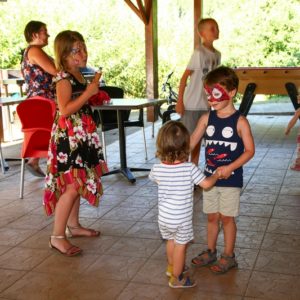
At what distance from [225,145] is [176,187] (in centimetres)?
41

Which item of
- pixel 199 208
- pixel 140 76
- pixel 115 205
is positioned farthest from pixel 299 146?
pixel 140 76

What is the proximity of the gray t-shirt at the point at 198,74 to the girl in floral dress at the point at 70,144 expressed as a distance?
1.32 metres

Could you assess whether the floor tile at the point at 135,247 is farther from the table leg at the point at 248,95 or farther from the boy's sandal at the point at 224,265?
the table leg at the point at 248,95

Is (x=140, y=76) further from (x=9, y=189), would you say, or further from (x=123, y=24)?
(x=9, y=189)

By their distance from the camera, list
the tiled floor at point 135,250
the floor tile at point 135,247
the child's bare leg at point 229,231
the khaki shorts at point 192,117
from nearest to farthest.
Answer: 1. the tiled floor at point 135,250
2. the child's bare leg at point 229,231
3. the floor tile at point 135,247
4. the khaki shorts at point 192,117

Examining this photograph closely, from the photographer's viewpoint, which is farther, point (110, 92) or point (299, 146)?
point (110, 92)

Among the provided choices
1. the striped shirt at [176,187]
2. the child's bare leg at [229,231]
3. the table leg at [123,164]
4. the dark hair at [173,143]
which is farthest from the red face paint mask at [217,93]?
the table leg at [123,164]

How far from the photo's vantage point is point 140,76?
1372 centimetres

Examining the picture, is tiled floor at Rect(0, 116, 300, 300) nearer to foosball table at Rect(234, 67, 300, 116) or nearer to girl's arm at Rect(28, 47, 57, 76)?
girl's arm at Rect(28, 47, 57, 76)

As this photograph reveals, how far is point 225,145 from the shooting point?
8.98 feet

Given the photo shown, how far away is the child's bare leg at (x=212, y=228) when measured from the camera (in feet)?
9.58

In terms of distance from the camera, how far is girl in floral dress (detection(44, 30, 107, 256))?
121 inches

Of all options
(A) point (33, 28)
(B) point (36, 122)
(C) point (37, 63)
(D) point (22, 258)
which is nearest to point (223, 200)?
(D) point (22, 258)

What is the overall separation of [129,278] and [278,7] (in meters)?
12.8
